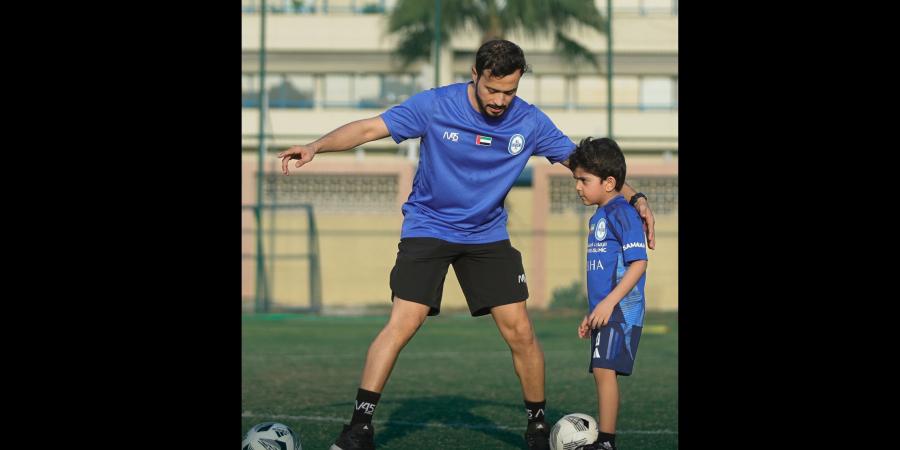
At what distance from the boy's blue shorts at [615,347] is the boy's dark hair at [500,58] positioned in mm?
1282

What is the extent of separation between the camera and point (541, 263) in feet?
77.4

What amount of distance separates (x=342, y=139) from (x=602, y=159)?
125cm

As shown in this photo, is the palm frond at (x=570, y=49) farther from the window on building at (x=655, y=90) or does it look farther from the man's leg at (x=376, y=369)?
the man's leg at (x=376, y=369)

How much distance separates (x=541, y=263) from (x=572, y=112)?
7.19 metres

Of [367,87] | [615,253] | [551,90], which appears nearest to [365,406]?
[615,253]

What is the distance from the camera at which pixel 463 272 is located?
19.9 feet

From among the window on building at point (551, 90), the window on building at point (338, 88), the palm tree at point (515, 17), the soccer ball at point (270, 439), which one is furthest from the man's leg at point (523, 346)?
the window on building at point (338, 88)

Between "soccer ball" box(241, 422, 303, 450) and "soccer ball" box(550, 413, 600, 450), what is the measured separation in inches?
48.0

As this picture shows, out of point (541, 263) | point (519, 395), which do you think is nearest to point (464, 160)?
point (519, 395)

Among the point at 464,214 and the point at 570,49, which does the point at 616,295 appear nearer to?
the point at 464,214

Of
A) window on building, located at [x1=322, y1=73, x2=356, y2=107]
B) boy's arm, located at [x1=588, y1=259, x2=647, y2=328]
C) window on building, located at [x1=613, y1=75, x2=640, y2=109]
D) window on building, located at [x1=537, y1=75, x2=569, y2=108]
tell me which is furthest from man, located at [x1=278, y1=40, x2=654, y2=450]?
window on building, located at [x1=322, y1=73, x2=356, y2=107]

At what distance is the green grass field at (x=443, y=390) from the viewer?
6520 mm
